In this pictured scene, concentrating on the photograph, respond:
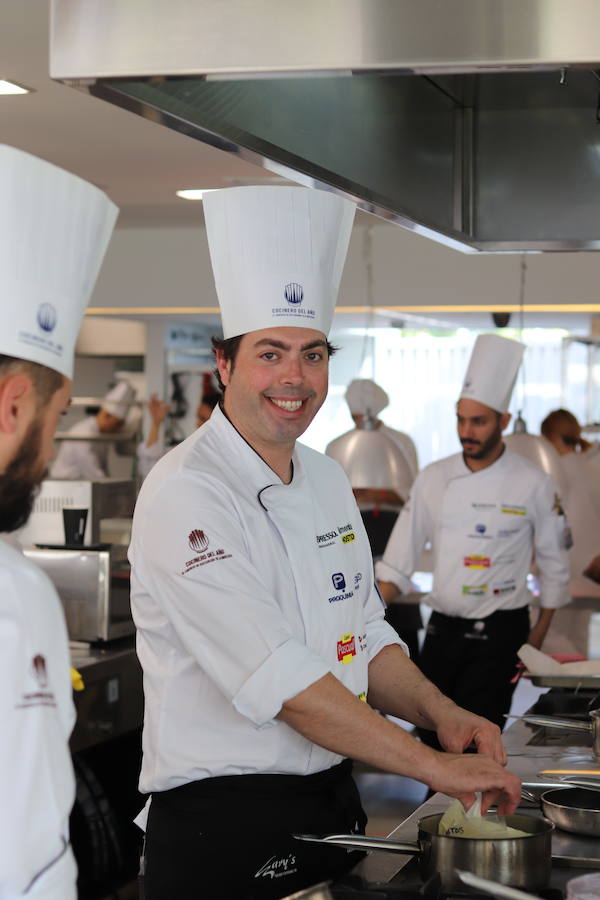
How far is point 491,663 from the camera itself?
3.93 metres

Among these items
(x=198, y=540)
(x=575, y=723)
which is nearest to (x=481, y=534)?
(x=575, y=723)

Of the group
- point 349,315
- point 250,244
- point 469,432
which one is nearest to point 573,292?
point 349,315

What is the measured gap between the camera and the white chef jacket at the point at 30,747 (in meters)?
0.97

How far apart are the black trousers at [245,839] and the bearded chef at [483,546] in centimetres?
217

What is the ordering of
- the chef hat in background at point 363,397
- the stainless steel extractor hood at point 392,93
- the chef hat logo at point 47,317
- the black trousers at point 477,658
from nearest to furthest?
the chef hat logo at point 47,317 < the stainless steel extractor hood at point 392,93 < the black trousers at point 477,658 < the chef hat in background at point 363,397

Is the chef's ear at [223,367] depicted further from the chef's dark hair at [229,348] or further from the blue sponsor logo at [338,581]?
the blue sponsor logo at [338,581]

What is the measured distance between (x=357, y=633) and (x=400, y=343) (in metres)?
10.3

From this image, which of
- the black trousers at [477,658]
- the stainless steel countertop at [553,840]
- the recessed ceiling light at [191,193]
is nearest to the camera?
the stainless steel countertop at [553,840]

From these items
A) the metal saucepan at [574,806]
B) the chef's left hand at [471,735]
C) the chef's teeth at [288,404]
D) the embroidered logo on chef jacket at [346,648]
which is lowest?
the metal saucepan at [574,806]

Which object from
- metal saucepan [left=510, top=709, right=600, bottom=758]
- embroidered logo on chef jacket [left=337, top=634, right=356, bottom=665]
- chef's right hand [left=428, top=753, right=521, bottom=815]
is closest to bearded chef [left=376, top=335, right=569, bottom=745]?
metal saucepan [left=510, top=709, right=600, bottom=758]

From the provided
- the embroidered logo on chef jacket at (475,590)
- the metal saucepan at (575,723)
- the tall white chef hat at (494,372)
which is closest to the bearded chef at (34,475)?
the metal saucepan at (575,723)

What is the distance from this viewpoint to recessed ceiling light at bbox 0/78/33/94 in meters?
3.73

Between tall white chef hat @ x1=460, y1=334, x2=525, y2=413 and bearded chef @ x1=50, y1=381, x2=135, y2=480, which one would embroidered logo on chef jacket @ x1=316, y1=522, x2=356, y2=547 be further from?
bearded chef @ x1=50, y1=381, x2=135, y2=480

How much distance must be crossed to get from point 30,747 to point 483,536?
327 centimetres
